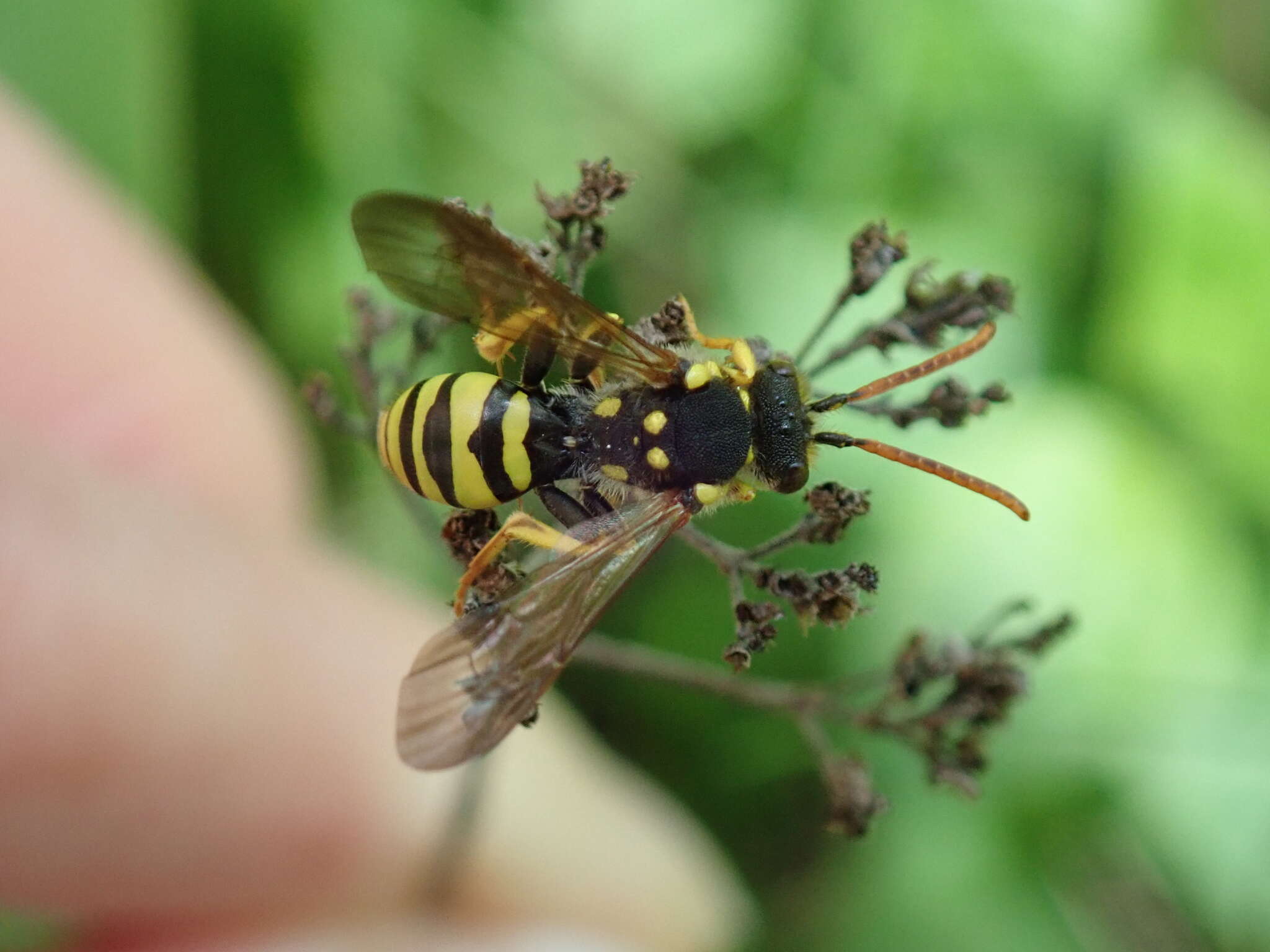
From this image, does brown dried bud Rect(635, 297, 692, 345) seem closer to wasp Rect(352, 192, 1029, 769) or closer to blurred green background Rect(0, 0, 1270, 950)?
wasp Rect(352, 192, 1029, 769)

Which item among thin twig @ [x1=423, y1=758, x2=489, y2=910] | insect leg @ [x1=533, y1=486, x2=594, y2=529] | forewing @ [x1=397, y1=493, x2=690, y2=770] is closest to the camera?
forewing @ [x1=397, y1=493, x2=690, y2=770]

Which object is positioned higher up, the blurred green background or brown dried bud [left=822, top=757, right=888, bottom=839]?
the blurred green background

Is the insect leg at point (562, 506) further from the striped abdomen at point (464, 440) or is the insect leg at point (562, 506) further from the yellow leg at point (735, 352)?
the yellow leg at point (735, 352)

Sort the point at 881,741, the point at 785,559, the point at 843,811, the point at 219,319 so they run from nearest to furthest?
the point at 843,811 < the point at 785,559 < the point at 881,741 < the point at 219,319

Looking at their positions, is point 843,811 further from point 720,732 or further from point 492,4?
point 492,4

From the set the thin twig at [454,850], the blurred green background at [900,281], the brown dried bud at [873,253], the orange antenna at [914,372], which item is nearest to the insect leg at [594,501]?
the orange antenna at [914,372]

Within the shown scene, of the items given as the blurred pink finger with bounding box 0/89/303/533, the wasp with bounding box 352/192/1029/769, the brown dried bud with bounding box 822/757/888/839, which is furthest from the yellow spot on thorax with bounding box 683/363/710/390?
the blurred pink finger with bounding box 0/89/303/533

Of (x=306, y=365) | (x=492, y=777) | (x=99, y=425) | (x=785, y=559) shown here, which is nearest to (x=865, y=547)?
(x=785, y=559)
